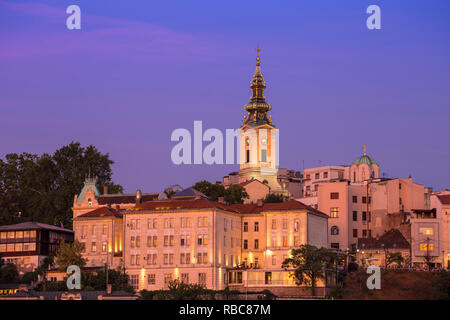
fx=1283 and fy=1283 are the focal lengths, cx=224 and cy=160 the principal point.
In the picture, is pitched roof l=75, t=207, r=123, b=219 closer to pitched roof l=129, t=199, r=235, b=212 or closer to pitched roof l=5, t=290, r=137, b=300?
pitched roof l=129, t=199, r=235, b=212

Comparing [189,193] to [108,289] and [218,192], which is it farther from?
[108,289]

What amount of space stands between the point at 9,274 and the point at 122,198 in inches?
989

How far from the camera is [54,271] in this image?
163 meters

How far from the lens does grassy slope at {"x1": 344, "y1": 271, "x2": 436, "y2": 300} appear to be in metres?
151

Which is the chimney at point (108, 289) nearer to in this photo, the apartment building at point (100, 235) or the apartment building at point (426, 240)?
the apartment building at point (100, 235)

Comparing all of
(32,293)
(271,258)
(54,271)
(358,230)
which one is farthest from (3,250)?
(358,230)

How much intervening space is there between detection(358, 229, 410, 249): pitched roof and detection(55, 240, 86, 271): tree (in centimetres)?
3990

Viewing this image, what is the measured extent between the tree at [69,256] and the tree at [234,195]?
29.5 m

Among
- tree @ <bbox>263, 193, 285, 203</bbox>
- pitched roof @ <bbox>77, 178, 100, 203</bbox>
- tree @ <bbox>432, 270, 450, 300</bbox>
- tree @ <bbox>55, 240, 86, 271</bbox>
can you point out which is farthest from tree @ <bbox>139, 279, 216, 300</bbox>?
tree @ <bbox>263, 193, 285, 203</bbox>

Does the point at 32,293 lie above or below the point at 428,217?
below

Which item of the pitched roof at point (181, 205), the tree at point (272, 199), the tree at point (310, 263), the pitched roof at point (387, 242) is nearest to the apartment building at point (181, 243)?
the pitched roof at point (181, 205)
